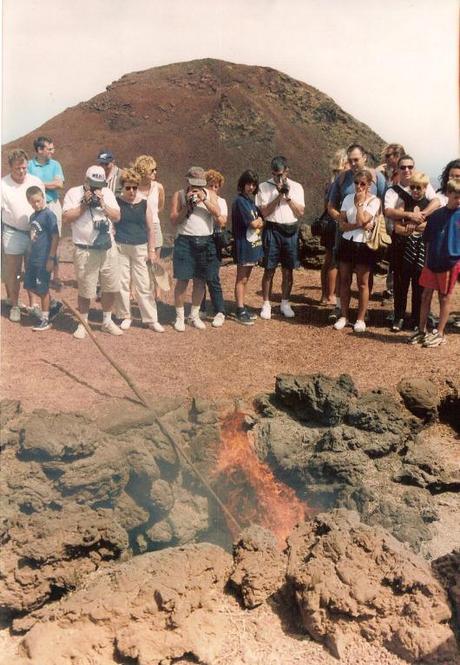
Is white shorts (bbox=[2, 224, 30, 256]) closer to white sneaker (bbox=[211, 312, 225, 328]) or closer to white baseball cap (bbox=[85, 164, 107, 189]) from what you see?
white baseball cap (bbox=[85, 164, 107, 189])

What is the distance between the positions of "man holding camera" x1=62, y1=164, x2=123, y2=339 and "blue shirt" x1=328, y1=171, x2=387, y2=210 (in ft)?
7.72

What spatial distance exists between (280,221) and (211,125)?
24.6 feet

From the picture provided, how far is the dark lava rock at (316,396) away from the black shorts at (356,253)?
1.56 meters

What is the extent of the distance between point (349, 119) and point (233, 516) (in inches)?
504

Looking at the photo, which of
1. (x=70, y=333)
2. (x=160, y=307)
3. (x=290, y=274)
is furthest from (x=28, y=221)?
(x=290, y=274)

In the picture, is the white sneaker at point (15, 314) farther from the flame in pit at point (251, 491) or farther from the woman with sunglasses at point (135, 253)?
the flame in pit at point (251, 491)

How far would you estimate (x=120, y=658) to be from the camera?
3.81 m

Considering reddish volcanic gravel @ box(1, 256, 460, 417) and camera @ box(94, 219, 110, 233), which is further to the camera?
camera @ box(94, 219, 110, 233)

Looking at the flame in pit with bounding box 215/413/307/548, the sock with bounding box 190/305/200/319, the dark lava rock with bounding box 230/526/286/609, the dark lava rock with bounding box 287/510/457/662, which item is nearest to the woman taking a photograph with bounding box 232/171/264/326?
the sock with bounding box 190/305/200/319

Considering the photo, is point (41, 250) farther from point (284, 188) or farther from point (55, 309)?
point (284, 188)

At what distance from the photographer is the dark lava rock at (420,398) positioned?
625 centimetres

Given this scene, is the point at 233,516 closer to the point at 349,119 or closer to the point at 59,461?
the point at 59,461

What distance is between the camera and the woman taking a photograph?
731 centimetres

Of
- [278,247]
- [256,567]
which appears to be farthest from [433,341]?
[256,567]
